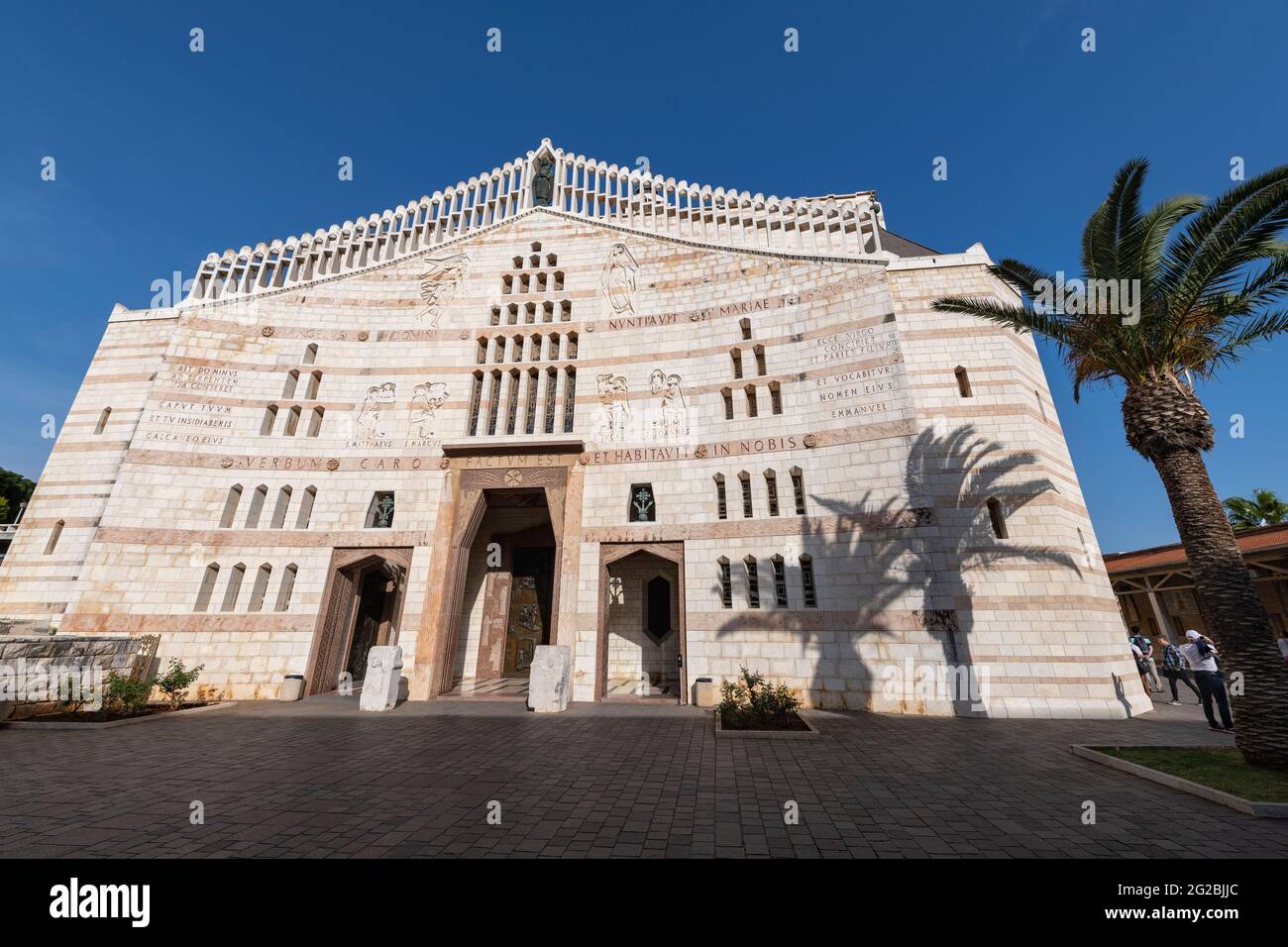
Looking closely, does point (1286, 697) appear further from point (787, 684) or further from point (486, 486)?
point (486, 486)

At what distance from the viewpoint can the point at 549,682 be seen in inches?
515

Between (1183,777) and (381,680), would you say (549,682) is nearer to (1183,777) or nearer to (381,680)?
(381,680)

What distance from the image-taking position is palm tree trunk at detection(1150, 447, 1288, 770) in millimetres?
7531

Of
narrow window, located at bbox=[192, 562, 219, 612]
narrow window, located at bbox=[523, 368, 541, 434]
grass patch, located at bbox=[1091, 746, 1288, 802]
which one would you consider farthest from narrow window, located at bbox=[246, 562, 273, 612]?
grass patch, located at bbox=[1091, 746, 1288, 802]

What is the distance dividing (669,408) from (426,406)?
30.2 feet

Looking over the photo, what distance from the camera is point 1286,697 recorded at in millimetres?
7523

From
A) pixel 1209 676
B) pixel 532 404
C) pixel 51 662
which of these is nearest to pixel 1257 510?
pixel 1209 676

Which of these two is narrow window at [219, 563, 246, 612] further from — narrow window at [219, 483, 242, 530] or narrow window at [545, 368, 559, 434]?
narrow window at [545, 368, 559, 434]

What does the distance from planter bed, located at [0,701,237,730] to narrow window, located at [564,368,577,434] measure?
43.9 feet

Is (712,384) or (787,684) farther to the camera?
(712,384)

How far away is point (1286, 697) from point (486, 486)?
60.8ft

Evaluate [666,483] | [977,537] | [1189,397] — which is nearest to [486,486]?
[666,483]

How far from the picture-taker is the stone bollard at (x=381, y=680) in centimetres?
1312
